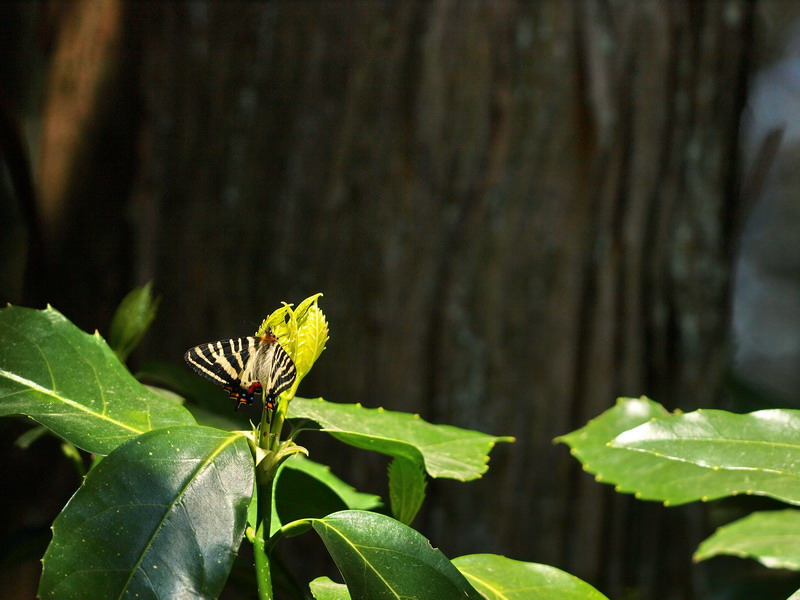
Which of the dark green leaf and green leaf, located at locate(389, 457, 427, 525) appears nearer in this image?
green leaf, located at locate(389, 457, 427, 525)

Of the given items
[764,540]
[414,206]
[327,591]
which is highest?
[414,206]

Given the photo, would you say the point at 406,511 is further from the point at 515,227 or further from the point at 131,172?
the point at 131,172

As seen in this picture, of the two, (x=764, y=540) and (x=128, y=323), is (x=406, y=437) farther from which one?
(x=764, y=540)

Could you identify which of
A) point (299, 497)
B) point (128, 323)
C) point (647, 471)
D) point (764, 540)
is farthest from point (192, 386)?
point (764, 540)

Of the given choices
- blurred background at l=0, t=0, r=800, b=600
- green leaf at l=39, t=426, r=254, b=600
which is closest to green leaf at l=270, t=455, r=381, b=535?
green leaf at l=39, t=426, r=254, b=600

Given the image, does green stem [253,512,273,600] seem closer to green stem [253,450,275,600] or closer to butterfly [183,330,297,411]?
green stem [253,450,275,600]

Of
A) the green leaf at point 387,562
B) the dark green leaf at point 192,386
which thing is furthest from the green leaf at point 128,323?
the green leaf at point 387,562

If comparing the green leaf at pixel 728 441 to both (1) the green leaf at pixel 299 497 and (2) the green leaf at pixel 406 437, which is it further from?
(1) the green leaf at pixel 299 497
